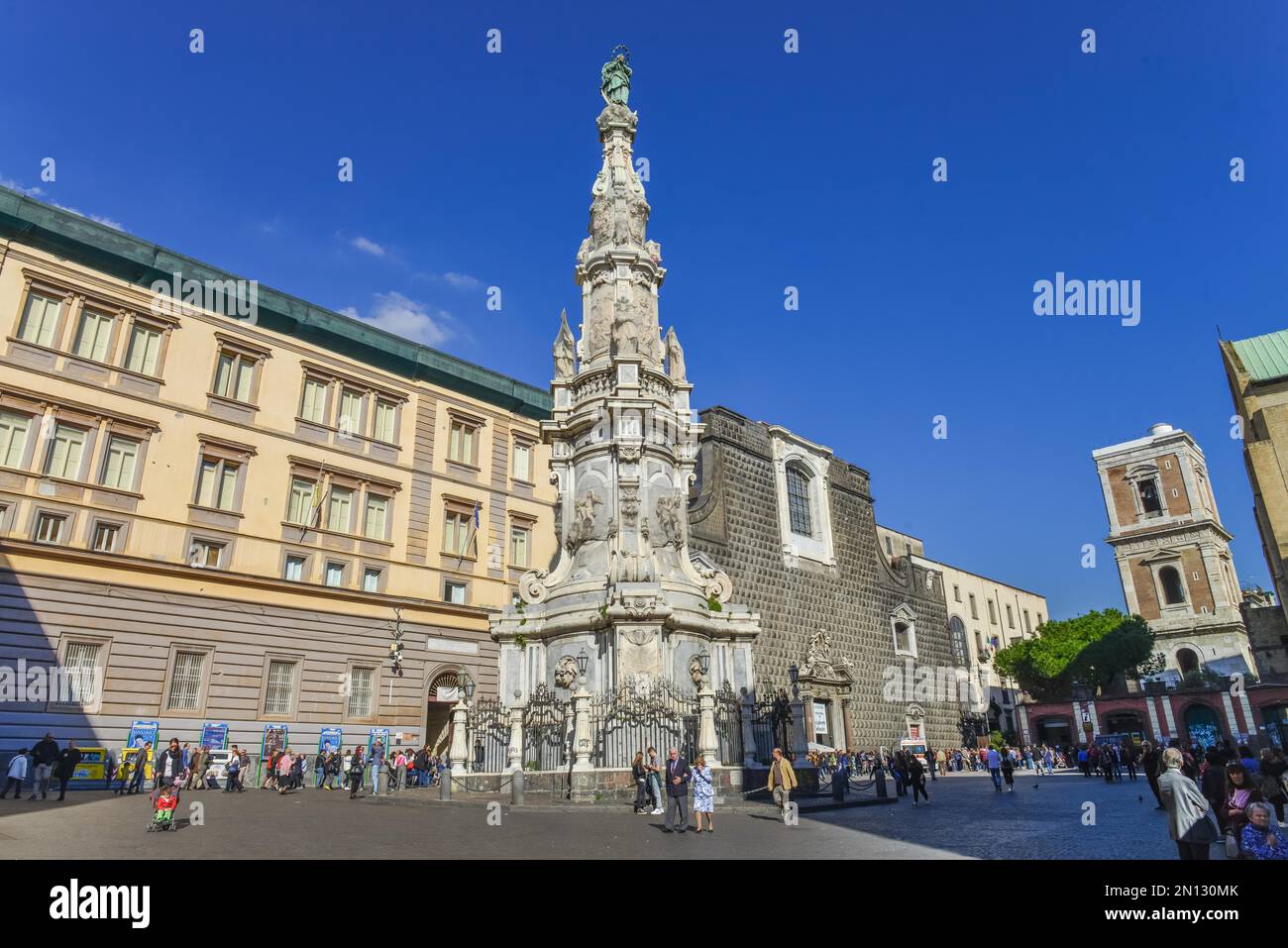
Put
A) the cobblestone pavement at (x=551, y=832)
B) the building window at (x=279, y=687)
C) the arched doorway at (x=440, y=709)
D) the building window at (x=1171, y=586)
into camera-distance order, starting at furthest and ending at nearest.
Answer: the building window at (x=1171, y=586) < the arched doorway at (x=440, y=709) < the building window at (x=279, y=687) < the cobblestone pavement at (x=551, y=832)

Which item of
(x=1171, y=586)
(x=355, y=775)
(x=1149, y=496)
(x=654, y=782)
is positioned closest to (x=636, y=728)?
(x=654, y=782)

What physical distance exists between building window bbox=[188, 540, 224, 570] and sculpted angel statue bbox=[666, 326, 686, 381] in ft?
53.8

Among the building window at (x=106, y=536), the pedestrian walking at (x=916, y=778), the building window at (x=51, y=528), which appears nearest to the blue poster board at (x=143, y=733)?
the building window at (x=106, y=536)

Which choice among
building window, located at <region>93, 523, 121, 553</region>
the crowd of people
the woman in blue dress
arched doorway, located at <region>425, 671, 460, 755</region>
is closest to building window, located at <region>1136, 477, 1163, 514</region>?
arched doorway, located at <region>425, 671, 460, 755</region>

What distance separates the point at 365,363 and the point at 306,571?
31.3 ft

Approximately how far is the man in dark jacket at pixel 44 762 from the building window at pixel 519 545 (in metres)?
18.3

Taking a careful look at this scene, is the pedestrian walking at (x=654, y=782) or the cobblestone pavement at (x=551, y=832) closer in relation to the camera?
the cobblestone pavement at (x=551, y=832)

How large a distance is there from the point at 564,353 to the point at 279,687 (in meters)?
15.2

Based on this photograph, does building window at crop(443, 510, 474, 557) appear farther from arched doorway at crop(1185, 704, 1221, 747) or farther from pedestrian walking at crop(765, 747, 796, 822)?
arched doorway at crop(1185, 704, 1221, 747)

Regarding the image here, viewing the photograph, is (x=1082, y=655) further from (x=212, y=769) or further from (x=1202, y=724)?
(x=212, y=769)

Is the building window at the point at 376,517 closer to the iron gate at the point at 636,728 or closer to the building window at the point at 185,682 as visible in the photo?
the building window at the point at 185,682

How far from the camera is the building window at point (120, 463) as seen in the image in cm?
2442

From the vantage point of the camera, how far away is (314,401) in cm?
3072

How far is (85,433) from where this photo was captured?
79.6 ft
